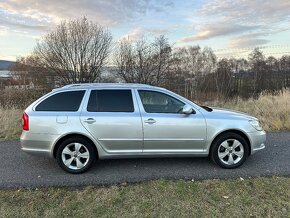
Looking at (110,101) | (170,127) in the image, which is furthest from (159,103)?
(110,101)

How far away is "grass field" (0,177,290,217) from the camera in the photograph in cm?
358

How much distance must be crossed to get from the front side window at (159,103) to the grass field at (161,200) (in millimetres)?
1350

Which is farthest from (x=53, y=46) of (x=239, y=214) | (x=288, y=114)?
(x=239, y=214)

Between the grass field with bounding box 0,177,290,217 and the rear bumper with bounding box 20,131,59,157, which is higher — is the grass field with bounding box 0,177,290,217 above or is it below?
below

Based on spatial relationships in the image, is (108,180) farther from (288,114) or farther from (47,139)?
(288,114)

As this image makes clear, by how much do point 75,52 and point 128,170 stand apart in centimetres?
1788

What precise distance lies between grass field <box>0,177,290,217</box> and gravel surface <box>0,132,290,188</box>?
28 cm

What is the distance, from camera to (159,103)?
205 inches

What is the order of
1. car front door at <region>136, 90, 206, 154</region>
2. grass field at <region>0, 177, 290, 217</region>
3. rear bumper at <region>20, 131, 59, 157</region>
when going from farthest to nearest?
car front door at <region>136, 90, 206, 154</region>, rear bumper at <region>20, 131, 59, 157</region>, grass field at <region>0, 177, 290, 217</region>

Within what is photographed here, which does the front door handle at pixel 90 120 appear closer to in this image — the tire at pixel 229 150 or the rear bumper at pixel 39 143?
the rear bumper at pixel 39 143

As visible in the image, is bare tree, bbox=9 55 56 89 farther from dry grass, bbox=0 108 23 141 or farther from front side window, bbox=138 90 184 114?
front side window, bbox=138 90 184 114

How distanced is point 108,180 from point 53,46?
1831cm

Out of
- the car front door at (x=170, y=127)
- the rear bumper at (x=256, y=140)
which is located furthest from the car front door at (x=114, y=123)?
the rear bumper at (x=256, y=140)

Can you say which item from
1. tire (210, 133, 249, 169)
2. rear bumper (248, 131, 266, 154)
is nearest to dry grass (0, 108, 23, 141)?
tire (210, 133, 249, 169)
